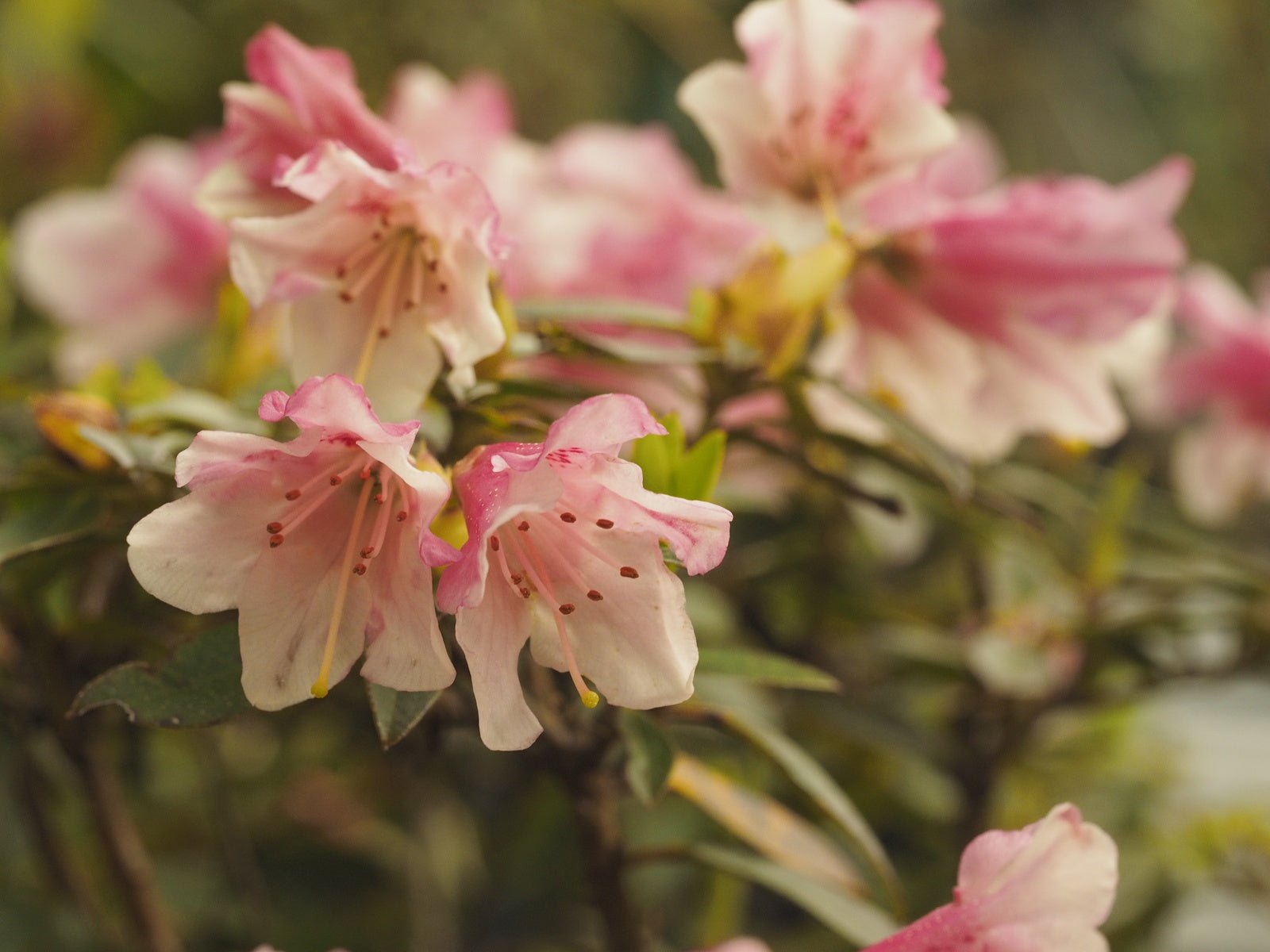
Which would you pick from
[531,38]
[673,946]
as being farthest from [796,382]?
[531,38]

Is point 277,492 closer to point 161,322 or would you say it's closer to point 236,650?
point 236,650

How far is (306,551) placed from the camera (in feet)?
1.59

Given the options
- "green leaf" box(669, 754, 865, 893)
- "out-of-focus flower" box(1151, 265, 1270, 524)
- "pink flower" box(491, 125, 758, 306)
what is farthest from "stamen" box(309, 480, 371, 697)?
"out-of-focus flower" box(1151, 265, 1270, 524)

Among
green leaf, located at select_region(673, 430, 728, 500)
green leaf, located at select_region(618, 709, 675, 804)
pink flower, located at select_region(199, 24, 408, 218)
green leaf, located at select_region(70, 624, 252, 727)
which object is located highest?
pink flower, located at select_region(199, 24, 408, 218)

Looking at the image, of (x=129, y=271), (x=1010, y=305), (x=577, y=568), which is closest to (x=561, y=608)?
(x=577, y=568)

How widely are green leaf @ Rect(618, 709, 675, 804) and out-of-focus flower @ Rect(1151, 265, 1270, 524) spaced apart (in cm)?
62

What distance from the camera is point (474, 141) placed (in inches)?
31.7

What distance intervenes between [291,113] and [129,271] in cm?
55

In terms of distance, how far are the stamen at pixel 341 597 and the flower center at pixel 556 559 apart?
0.05 meters

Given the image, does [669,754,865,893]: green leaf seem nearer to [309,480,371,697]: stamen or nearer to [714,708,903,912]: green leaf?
[714,708,903,912]: green leaf

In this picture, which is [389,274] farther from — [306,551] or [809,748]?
[809,748]

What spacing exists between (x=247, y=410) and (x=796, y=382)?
0.91ft

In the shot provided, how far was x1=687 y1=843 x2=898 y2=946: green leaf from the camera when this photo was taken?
57 centimetres

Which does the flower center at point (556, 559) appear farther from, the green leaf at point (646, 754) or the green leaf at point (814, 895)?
the green leaf at point (814, 895)
